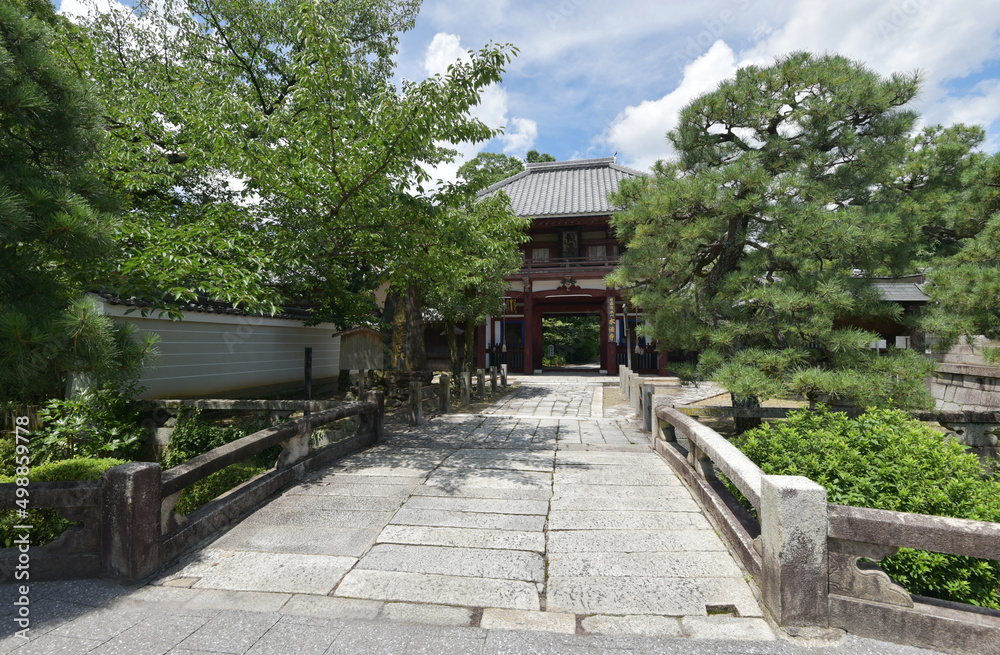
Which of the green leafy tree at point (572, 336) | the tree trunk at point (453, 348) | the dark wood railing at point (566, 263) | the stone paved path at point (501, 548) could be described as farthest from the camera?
the green leafy tree at point (572, 336)

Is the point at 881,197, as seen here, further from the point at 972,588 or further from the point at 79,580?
the point at 79,580

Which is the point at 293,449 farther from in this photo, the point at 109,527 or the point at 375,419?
the point at 109,527

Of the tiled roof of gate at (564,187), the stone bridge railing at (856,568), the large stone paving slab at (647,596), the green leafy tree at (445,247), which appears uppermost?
the tiled roof of gate at (564,187)

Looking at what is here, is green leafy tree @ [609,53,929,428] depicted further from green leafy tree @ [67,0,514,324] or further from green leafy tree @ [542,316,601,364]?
green leafy tree @ [542,316,601,364]

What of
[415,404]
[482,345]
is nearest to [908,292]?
[482,345]

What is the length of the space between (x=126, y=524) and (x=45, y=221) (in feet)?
5.91

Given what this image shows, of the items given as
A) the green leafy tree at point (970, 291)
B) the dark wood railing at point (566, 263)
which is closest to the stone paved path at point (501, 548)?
the green leafy tree at point (970, 291)

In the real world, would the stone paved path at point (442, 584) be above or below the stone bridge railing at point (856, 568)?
below

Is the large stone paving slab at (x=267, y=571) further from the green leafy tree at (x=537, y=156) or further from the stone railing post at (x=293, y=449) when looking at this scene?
the green leafy tree at (x=537, y=156)

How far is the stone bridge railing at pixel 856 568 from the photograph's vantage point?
2.24 metres

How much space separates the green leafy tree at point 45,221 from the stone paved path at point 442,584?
136 centimetres

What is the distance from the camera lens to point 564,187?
72.8 ft

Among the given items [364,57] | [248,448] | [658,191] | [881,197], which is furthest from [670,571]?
[364,57]

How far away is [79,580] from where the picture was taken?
2887mm
